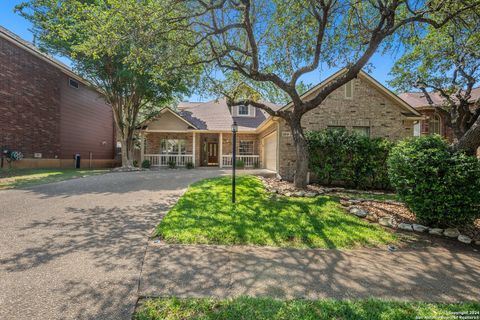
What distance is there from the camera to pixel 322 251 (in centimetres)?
407

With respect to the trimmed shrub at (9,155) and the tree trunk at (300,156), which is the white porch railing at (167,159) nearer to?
the trimmed shrub at (9,155)

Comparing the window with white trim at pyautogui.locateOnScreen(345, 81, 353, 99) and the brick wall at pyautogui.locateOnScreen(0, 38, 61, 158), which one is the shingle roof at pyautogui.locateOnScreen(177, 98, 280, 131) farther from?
the brick wall at pyautogui.locateOnScreen(0, 38, 61, 158)

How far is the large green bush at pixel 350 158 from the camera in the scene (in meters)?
10.2

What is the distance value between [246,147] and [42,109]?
14.4 meters

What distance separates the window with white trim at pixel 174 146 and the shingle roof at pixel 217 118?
Result: 2.11m

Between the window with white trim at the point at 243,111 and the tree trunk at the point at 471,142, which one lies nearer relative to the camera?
the tree trunk at the point at 471,142

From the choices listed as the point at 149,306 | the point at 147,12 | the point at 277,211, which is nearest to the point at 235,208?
the point at 277,211

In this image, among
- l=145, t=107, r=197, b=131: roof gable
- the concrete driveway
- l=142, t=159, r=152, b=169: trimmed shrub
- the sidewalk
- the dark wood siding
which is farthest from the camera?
l=145, t=107, r=197, b=131: roof gable

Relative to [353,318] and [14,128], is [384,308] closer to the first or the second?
[353,318]

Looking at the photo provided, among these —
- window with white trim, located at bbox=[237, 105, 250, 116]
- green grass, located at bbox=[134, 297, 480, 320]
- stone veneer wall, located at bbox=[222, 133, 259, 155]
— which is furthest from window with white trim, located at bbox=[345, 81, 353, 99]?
green grass, located at bbox=[134, 297, 480, 320]

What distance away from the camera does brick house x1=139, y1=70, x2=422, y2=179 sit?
1248 centimetres

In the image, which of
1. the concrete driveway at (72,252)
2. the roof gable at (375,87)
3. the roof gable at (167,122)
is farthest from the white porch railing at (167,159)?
the concrete driveway at (72,252)

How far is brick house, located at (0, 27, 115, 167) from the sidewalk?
15495 millimetres

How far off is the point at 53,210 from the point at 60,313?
466 centimetres
